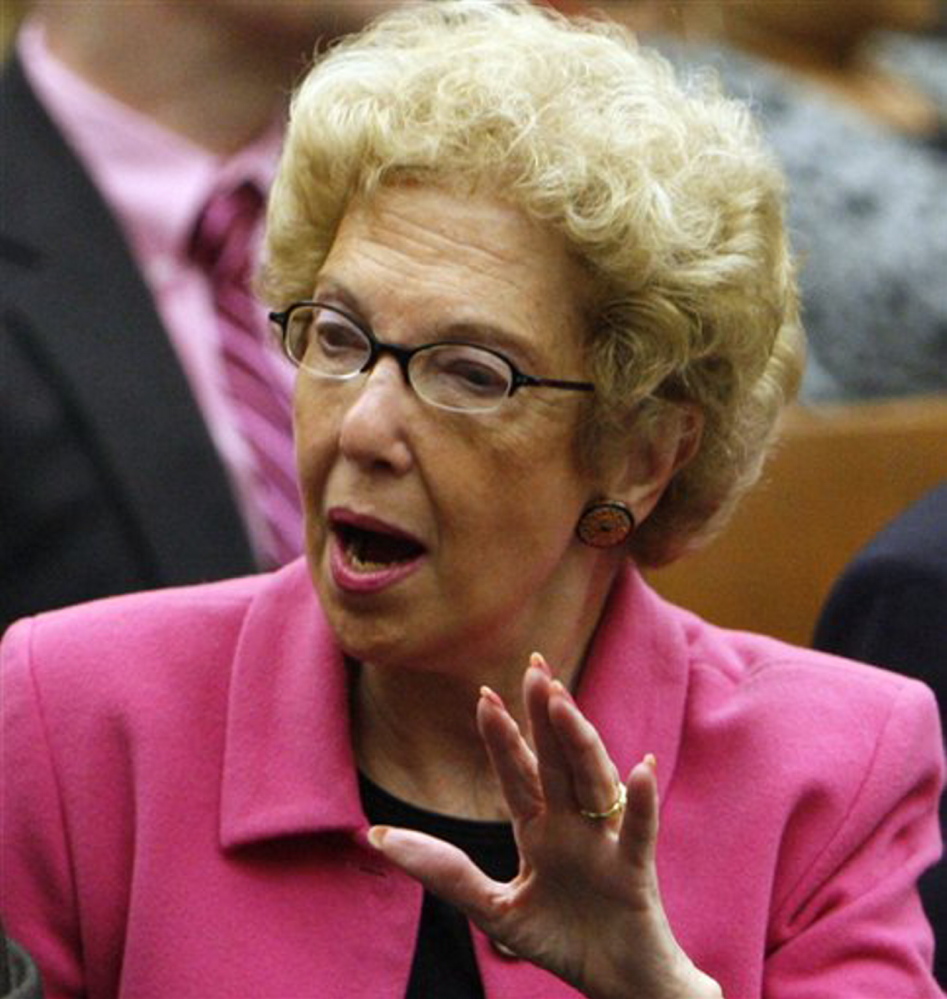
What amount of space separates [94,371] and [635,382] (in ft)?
3.75

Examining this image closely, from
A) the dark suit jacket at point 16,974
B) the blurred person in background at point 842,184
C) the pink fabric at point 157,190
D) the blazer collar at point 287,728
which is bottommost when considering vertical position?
the blurred person in background at point 842,184

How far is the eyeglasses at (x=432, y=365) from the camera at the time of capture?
2.38m

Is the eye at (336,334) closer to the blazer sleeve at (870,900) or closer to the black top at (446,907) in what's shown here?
the black top at (446,907)

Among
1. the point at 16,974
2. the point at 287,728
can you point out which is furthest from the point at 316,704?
the point at 16,974

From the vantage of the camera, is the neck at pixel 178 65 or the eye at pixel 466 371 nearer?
the eye at pixel 466 371

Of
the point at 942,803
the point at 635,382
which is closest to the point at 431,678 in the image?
the point at 635,382

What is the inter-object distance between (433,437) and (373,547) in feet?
0.42

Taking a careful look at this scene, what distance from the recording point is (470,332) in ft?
7.82

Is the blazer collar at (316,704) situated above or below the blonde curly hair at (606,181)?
below

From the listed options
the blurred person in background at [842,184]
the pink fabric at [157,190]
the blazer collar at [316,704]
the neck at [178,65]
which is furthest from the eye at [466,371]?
the blurred person in background at [842,184]

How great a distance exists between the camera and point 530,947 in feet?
7.21

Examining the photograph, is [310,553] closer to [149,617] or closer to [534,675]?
[149,617]

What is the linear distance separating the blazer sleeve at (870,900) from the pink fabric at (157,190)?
125 centimetres

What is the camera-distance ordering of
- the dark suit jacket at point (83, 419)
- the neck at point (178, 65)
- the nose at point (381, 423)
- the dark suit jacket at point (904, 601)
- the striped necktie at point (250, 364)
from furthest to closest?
the neck at point (178, 65) < the striped necktie at point (250, 364) < the dark suit jacket at point (83, 419) < the dark suit jacket at point (904, 601) < the nose at point (381, 423)
